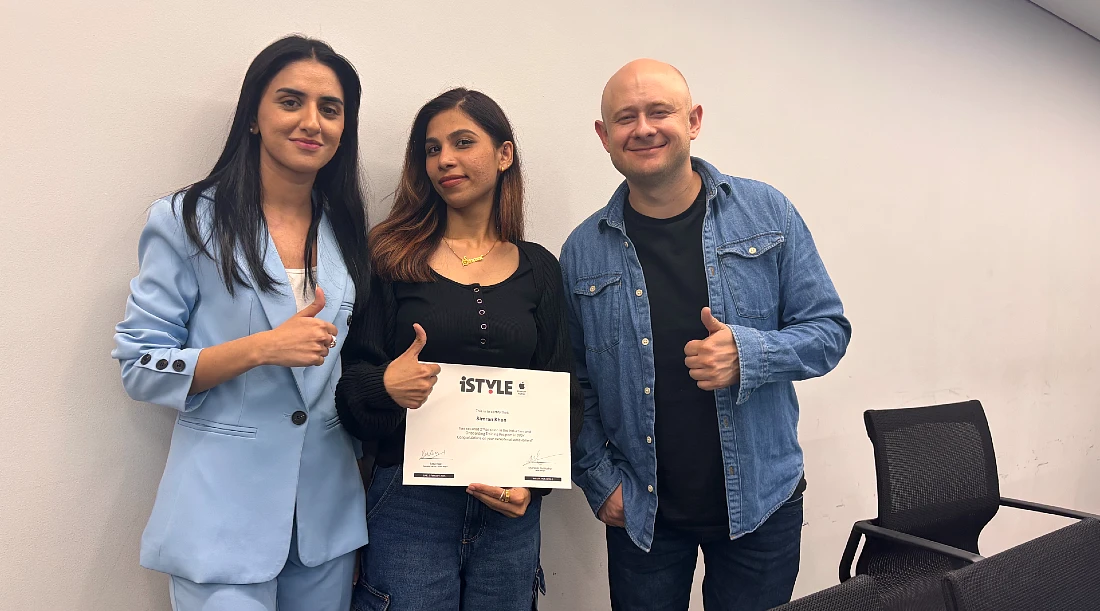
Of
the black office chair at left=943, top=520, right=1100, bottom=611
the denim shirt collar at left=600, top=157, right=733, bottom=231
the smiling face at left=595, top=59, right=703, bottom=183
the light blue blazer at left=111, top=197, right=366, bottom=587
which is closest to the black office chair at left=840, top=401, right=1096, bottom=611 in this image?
the black office chair at left=943, top=520, right=1100, bottom=611

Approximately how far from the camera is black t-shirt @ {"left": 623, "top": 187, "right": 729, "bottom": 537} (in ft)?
4.97

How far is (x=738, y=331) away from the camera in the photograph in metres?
1.43

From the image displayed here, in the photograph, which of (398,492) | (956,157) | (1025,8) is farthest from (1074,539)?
(1025,8)

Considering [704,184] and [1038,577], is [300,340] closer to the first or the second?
[704,184]

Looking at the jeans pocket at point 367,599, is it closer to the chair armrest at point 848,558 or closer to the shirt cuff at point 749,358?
the shirt cuff at point 749,358

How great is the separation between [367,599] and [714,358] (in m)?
0.88

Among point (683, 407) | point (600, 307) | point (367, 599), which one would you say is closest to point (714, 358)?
point (683, 407)

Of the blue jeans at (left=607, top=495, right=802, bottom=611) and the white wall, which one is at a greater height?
the white wall

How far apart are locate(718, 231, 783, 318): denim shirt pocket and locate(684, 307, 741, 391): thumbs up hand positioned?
0.50ft

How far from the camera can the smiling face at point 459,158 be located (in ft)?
4.92

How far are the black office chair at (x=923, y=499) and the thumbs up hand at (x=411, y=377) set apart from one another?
1.30m

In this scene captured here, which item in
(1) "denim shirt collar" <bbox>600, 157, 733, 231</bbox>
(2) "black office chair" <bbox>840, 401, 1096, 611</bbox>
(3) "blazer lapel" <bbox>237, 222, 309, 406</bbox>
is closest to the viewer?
(3) "blazer lapel" <bbox>237, 222, 309, 406</bbox>
